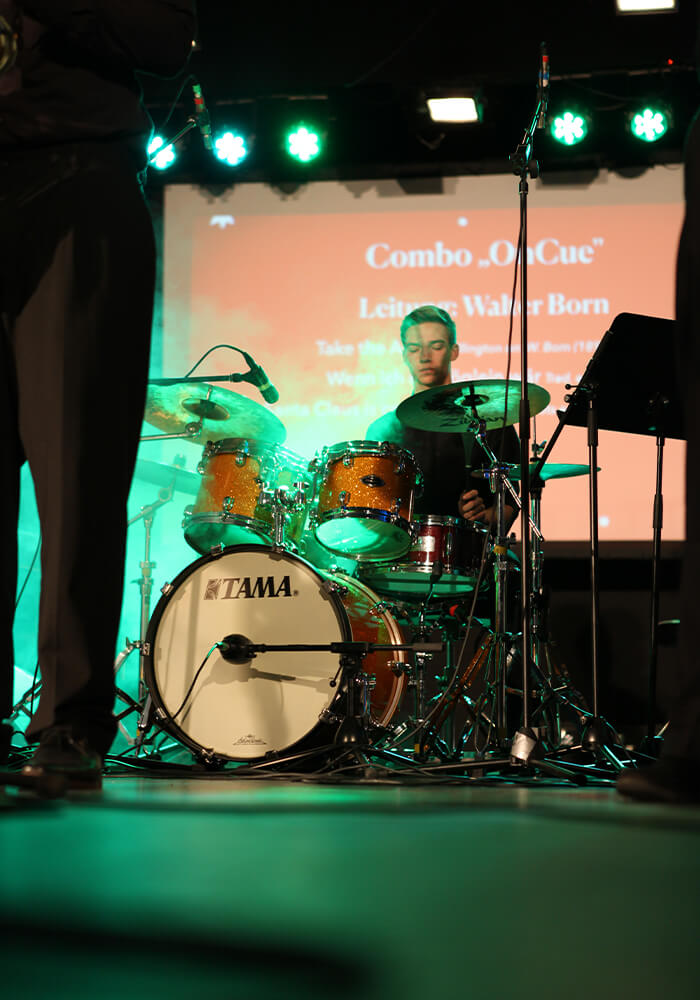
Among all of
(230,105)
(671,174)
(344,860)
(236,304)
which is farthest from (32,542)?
(344,860)

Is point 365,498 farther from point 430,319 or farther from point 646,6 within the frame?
point 646,6

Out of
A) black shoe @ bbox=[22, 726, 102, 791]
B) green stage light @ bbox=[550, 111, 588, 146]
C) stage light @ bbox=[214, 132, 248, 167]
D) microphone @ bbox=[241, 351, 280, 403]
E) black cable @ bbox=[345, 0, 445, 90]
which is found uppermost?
black cable @ bbox=[345, 0, 445, 90]

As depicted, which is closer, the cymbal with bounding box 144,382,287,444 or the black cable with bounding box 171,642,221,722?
the black cable with bounding box 171,642,221,722

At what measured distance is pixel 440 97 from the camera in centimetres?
554

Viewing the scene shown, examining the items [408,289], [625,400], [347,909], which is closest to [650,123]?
[408,289]

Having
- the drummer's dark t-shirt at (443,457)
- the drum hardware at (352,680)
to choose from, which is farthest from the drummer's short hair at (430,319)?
the drum hardware at (352,680)

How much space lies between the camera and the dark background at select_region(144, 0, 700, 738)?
5.48 m

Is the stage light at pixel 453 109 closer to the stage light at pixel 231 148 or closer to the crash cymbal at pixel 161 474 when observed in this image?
the stage light at pixel 231 148

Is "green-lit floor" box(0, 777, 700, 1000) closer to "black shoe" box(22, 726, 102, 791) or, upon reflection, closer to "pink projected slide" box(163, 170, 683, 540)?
"black shoe" box(22, 726, 102, 791)

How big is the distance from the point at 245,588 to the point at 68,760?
1.72 metres

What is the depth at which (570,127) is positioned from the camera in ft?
18.1

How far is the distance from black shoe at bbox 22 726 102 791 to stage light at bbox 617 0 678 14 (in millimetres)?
5105

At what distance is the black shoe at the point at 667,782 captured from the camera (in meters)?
1.33

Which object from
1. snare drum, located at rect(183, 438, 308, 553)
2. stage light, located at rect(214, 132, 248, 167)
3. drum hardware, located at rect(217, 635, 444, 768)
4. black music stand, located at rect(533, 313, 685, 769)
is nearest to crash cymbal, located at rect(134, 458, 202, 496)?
snare drum, located at rect(183, 438, 308, 553)
